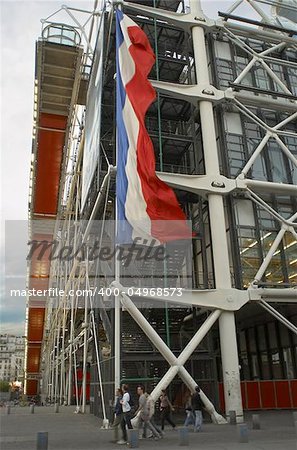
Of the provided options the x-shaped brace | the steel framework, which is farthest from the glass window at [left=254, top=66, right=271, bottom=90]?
the x-shaped brace

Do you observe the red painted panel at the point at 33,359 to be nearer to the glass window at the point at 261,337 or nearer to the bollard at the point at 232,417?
the glass window at the point at 261,337

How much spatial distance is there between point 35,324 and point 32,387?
24346 millimetres

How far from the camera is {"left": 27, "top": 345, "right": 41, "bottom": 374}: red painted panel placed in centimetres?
6654

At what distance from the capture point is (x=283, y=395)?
24.8 meters

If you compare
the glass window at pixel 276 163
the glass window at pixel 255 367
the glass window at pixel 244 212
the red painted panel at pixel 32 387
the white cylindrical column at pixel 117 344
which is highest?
the glass window at pixel 276 163

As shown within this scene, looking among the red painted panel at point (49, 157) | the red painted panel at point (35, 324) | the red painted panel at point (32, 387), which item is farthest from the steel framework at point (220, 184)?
the red painted panel at point (32, 387)

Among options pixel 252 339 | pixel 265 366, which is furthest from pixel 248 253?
pixel 252 339

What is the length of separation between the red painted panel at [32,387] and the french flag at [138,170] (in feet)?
212

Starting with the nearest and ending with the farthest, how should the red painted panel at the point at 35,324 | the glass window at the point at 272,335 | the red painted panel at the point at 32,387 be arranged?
the glass window at the point at 272,335, the red painted panel at the point at 35,324, the red painted panel at the point at 32,387

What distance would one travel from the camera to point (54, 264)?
48.9 m

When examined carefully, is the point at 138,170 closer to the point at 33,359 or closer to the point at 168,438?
the point at 168,438

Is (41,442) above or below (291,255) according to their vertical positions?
below

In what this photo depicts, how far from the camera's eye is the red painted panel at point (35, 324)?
57594 millimetres

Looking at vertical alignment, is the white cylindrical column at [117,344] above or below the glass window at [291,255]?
below
